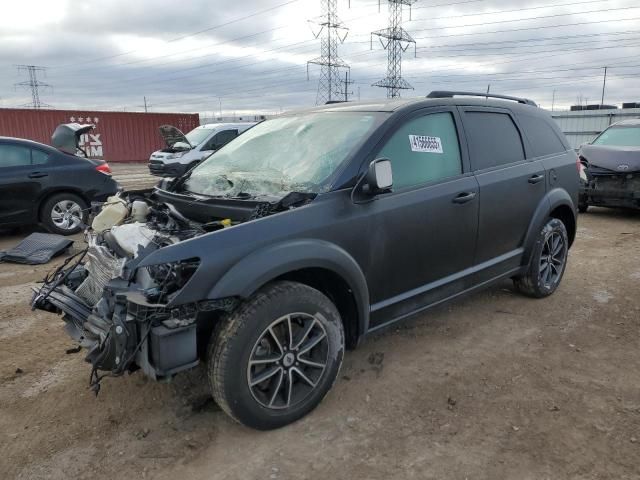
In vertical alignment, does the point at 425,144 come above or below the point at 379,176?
above

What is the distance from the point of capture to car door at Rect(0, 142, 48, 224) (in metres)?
7.23

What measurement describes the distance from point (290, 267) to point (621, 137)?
9.27 m

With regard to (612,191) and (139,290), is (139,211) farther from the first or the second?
(612,191)

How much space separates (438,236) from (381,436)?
1420mm

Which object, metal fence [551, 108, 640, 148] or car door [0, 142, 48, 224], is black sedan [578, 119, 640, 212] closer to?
car door [0, 142, 48, 224]

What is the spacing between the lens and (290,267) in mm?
2771

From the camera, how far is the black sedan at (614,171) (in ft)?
28.3

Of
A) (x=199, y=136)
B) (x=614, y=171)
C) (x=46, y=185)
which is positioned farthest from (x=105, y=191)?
(x=614, y=171)

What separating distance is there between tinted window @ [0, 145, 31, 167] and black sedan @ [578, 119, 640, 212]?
28.6 feet

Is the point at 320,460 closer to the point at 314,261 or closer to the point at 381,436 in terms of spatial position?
the point at 381,436

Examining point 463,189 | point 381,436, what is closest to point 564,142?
point 463,189

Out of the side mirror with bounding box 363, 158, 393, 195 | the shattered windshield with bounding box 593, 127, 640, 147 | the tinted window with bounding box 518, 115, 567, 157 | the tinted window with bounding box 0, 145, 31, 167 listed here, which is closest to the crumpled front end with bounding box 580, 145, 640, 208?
the shattered windshield with bounding box 593, 127, 640, 147

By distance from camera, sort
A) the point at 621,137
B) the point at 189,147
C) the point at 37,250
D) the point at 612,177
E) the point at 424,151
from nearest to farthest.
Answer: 1. the point at 424,151
2. the point at 37,250
3. the point at 612,177
4. the point at 621,137
5. the point at 189,147

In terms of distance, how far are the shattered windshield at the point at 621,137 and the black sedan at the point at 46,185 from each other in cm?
902
